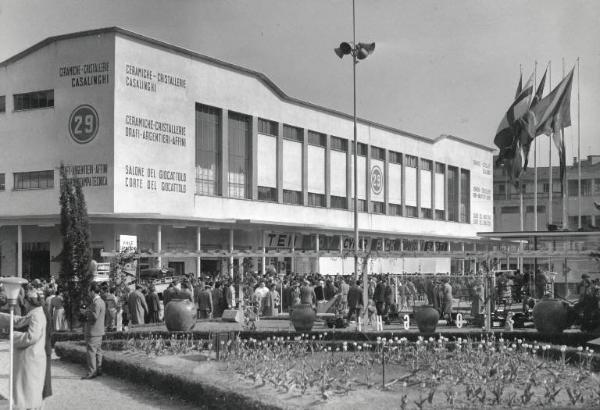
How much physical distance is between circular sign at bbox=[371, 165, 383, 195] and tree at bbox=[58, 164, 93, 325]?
117 feet

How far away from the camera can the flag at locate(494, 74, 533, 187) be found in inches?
1523

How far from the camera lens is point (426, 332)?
19562 mm

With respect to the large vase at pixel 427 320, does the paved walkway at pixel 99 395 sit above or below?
below

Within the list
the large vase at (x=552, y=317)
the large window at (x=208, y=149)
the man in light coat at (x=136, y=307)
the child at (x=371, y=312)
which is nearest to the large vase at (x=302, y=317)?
the child at (x=371, y=312)

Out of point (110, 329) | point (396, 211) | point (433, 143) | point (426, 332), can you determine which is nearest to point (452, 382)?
point (426, 332)

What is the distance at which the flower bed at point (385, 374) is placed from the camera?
10.4 m

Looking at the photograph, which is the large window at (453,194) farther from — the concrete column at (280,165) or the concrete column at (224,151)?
the concrete column at (224,151)

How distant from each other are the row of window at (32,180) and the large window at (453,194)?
37732 millimetres

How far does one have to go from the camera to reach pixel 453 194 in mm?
66625

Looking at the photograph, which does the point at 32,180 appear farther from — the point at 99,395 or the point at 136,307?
the point at 99,395

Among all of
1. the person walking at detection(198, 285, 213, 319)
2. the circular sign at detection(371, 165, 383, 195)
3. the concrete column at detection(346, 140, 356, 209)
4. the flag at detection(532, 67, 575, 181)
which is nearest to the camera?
the person walking at detection(198, 285, 213, 319)

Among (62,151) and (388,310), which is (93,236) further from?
(388,310)

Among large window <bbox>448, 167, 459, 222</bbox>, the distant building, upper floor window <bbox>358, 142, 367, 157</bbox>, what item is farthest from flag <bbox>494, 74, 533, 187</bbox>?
the distant building

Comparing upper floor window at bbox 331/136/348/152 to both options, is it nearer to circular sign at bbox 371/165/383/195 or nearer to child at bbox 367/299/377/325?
circular sign at bbox 371/165/383/195
